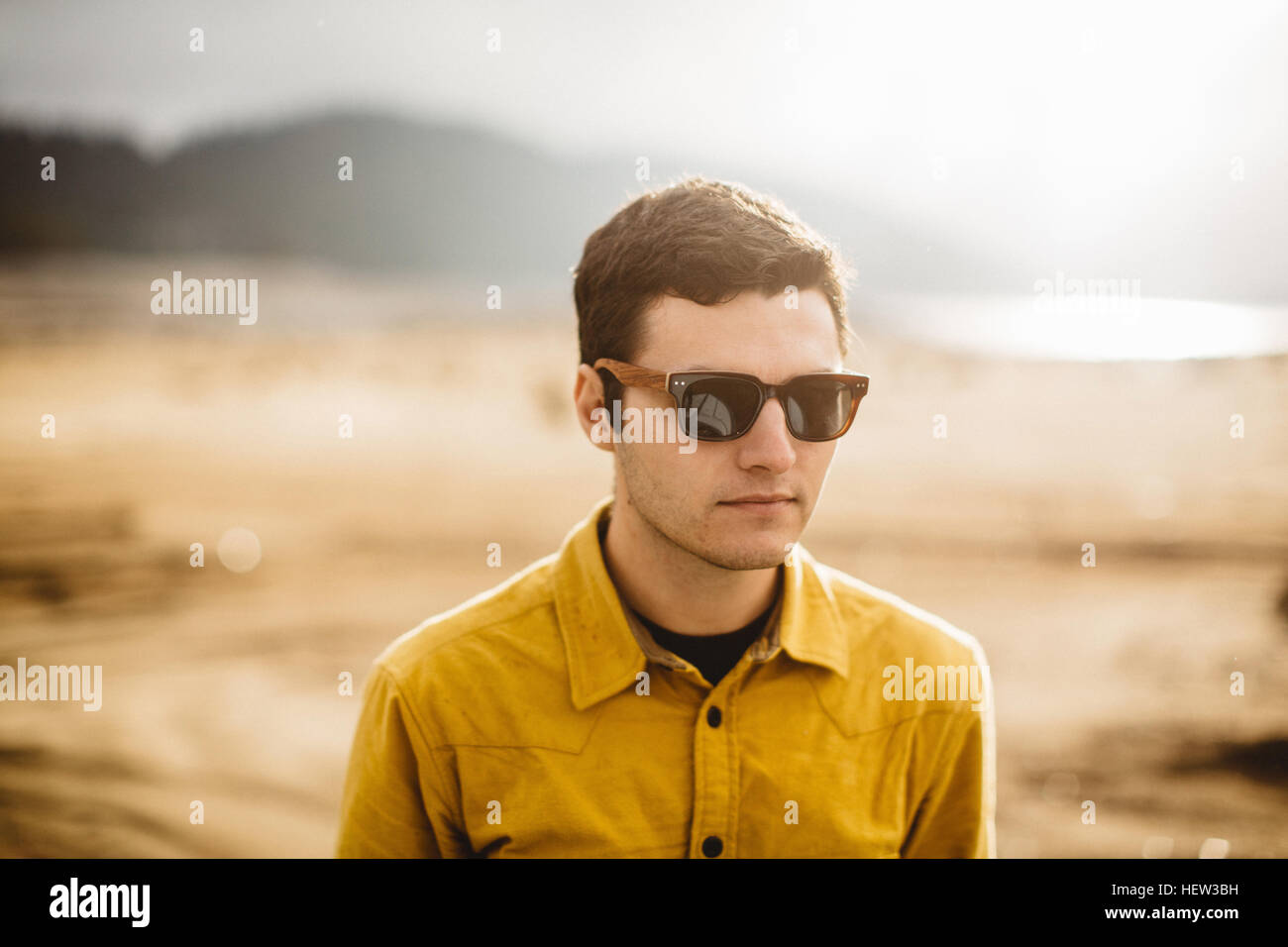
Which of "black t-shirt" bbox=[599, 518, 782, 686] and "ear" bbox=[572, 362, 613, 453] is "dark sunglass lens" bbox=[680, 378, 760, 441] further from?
"black t-shirt" bbox=[599, 518, 782, 686]

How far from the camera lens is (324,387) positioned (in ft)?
51.1

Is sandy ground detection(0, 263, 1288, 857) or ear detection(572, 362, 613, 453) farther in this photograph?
sandy ground detection(0, 263, 1288, 857)

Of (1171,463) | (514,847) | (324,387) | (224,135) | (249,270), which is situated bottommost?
(514,847)

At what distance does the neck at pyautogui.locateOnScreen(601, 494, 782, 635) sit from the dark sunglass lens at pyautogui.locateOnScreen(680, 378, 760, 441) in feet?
1.08

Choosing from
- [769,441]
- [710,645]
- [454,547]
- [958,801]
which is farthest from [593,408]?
[454,547]

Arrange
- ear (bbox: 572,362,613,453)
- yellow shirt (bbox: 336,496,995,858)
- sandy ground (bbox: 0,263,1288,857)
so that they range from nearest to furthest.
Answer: yellow shirt (bbox: 336,496,995,858)
ear (bbox: 572,362,613,453)
sandy ground (bbox: 0,263,1288,857)

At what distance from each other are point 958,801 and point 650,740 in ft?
2.94

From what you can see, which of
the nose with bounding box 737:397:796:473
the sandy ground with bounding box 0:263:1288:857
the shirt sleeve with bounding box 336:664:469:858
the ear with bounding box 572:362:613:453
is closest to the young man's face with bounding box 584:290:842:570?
the nose with bounding box 737:397:796:473

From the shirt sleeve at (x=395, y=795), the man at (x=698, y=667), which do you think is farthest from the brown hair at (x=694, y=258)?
the shirt sleeve at (x=395, y=795)

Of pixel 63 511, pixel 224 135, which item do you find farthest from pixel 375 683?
pixel 224 135

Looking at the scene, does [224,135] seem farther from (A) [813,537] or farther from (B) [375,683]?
(B) [375,683]

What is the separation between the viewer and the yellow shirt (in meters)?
2.14

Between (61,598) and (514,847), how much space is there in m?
8.28

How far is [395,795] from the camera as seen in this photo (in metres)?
2.21
